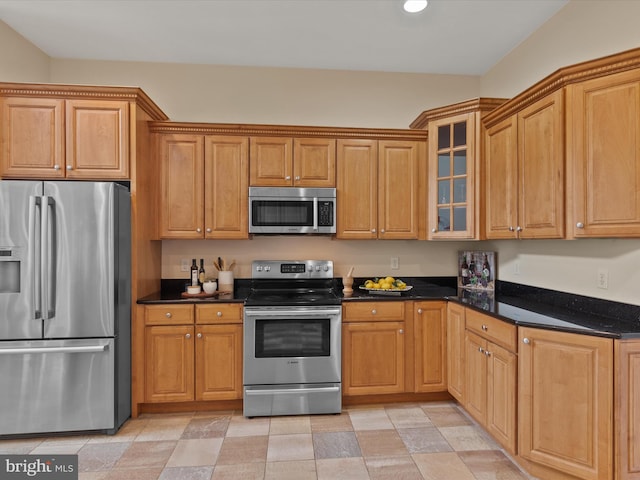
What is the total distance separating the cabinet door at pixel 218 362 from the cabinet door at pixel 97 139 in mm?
1384

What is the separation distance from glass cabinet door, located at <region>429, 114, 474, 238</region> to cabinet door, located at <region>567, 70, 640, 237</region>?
2.98ft

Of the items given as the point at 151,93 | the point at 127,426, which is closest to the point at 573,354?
the point at 127,426

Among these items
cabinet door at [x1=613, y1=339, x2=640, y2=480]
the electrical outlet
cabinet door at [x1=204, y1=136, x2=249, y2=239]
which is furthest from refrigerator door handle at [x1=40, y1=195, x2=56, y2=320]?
the electrical outlet

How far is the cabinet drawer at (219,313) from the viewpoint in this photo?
2795 mm

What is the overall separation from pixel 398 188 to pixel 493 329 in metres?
1.44

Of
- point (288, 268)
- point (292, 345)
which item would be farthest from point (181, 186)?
point (292, 345)

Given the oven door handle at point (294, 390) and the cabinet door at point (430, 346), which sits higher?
the cabinet door at point (430, 346)

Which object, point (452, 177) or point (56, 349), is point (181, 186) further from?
point (452, 177)

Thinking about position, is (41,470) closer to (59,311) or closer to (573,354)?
(59,311)

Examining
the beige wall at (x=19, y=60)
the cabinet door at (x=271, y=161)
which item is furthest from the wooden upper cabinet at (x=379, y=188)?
the beige wall at (x=19, y=60)

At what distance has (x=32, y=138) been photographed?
263 centimetres

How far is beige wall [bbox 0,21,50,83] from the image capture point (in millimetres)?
2789

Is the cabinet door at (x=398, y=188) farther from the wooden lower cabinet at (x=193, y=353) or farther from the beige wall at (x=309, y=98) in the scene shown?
the wooden lower cabinet at (x=193, y=353)

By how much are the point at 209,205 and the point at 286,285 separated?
988 millimetres
